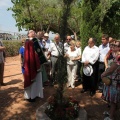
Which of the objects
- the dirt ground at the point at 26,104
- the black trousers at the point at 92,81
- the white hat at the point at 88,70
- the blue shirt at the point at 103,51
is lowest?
the dirt ground at the point at 26,104

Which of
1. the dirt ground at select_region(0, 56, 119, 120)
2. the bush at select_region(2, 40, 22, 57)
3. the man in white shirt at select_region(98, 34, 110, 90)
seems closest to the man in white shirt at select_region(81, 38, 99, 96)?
the man in white shirt at select_region(98, 34, 110, 90)

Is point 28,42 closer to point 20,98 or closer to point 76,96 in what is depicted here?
point 20,98

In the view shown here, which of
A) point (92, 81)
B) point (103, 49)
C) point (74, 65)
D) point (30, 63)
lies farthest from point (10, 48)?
point (30, 63)

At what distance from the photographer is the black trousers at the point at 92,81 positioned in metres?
7.40

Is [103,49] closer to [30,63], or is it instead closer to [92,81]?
[92,81]

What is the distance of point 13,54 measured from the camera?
19.6 m

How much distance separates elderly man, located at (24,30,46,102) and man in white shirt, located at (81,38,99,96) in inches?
57.4

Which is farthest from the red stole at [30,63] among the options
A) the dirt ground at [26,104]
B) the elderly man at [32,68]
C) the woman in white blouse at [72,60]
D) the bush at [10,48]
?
the bush at [10,48]

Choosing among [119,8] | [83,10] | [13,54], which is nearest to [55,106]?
[83,10]

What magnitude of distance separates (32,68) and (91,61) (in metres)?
1.91

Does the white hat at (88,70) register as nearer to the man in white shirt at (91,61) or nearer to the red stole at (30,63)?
the man in white shirt at (91,61)

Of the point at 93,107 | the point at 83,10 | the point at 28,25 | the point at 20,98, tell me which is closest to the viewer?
the point at 93,107

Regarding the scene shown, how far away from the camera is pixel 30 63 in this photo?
6434 mm

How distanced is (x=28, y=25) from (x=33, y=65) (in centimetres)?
2951
